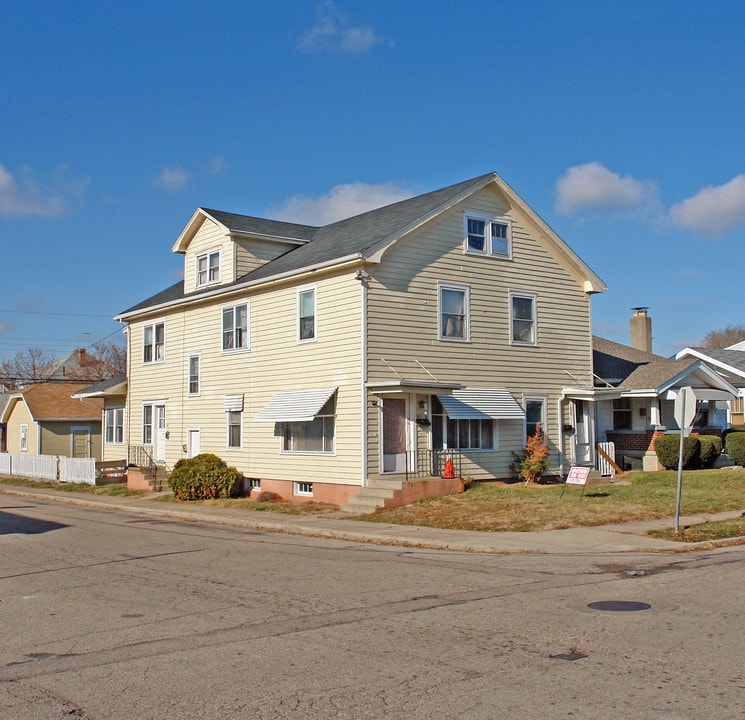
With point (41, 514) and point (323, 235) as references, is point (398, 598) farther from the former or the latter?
point (323, 235)

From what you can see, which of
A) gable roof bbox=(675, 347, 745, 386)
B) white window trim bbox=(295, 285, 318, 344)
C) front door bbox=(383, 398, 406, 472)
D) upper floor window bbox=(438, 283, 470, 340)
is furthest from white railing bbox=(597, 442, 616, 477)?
gable roof bbox=(675, 347, 745, 386)

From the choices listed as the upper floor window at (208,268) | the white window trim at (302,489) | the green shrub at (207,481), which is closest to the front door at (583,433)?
the white window trim at (302,489)

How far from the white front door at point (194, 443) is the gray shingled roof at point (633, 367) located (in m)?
14.6

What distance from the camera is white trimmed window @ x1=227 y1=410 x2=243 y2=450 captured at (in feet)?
92.7

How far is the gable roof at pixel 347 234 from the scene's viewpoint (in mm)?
24109

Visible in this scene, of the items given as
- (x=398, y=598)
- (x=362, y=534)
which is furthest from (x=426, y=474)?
(x=398, y=598)

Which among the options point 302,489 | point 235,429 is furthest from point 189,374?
point 302,489

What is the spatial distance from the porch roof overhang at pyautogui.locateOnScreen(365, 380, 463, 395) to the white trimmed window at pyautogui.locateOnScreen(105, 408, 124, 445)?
18.0 m

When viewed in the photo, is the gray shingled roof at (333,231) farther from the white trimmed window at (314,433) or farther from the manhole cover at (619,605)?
the manhole cover at (619,605)

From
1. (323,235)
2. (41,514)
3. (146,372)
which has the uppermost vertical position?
(323,235)

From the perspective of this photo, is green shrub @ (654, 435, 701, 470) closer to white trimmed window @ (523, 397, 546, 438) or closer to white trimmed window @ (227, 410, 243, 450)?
white trimmed window @ (523, 397, 546, 438)

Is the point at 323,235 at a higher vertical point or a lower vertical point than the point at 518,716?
higher

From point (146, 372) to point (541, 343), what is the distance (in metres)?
16.0

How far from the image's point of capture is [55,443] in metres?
45.6
